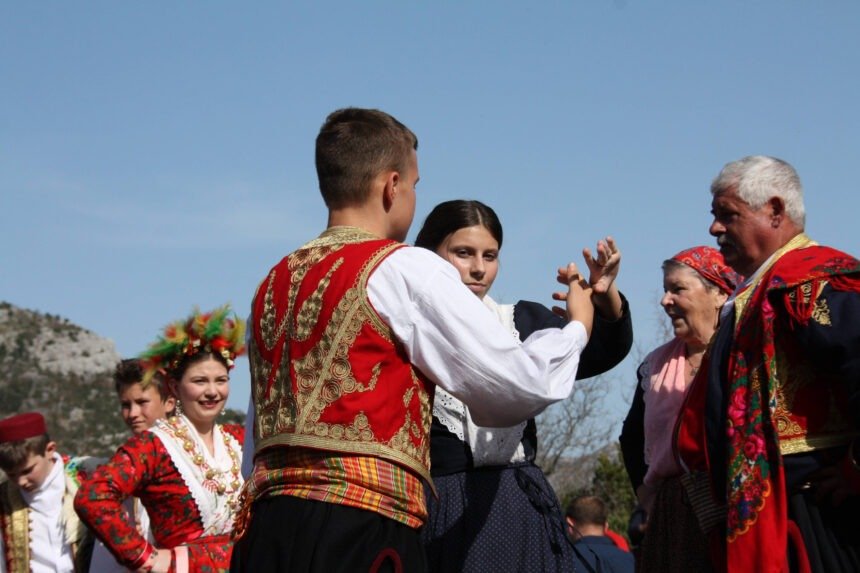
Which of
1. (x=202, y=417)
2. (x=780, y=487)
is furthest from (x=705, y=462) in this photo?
(x=202, y=417)

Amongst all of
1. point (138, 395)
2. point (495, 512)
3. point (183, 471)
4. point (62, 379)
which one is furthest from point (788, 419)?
point (62, 379)

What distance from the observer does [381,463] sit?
3.45 m

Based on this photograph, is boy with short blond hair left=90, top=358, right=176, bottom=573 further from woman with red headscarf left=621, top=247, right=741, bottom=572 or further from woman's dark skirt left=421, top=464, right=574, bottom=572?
woman's dark skirt left=421, top=464, right=574, bottom=572

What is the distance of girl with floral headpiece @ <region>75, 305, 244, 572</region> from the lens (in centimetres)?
584

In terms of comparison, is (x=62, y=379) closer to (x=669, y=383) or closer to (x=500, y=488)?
(x=669, y=383)

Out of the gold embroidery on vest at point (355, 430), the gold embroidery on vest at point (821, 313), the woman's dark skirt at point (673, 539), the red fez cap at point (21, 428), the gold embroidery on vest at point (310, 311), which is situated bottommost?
the woman's dark skirt at point (673, 539)

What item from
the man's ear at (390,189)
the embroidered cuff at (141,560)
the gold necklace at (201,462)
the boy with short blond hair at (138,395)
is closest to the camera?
the man's ear at (390,189)

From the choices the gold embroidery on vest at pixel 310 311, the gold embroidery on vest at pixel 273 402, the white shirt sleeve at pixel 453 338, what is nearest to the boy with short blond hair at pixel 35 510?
the gold embroidery on vest at pixel 273 402

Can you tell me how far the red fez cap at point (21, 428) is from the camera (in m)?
7.36

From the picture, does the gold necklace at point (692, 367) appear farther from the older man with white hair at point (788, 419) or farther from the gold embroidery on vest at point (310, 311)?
A: the gold embroidery on vest at point (310, 311)

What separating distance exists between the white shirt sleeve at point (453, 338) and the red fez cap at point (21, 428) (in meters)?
4.42

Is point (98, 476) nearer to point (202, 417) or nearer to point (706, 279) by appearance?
point (202, 417)

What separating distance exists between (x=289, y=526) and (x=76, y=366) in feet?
174

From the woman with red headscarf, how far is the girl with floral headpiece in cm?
198
